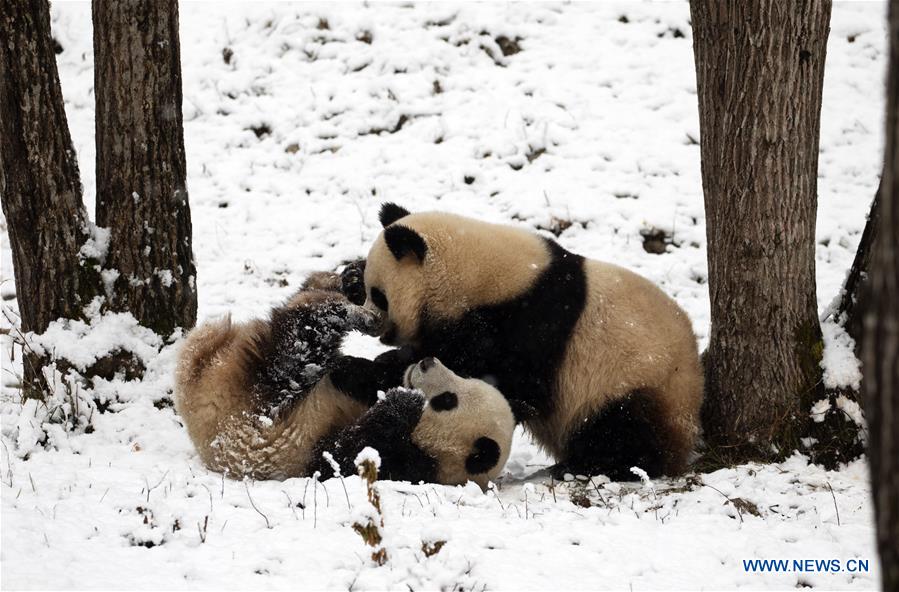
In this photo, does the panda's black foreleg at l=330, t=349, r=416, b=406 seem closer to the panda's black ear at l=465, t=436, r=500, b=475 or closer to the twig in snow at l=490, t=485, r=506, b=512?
the panda's black ear at l=465, t=436, r=500, b=475

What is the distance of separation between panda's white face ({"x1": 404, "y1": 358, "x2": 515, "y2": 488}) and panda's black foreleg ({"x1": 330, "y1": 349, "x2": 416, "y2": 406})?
0.70 ft

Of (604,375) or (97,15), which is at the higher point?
(97,15)

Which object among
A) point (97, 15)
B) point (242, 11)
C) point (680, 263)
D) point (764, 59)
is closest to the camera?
point (764, 59)

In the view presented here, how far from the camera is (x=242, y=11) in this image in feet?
38.4

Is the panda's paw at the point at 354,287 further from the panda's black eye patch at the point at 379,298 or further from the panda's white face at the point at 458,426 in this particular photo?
the panda's white face at the point at 458,426

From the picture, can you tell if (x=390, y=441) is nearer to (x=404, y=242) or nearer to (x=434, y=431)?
(x=434, y=431)

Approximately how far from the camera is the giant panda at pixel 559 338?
16.2 feet

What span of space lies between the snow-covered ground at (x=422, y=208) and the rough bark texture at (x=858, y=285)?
130mm

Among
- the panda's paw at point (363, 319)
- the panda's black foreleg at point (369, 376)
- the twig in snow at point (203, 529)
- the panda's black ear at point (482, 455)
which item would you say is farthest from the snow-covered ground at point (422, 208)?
the panda's paw at point (363, 319)

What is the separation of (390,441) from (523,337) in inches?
38.3

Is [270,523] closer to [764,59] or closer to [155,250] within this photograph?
[155,250]

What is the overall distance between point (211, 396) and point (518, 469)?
81.7 inches

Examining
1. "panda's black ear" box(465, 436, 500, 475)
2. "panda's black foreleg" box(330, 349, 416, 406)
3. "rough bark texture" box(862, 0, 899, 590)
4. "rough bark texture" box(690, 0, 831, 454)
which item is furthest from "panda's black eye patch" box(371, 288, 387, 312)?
"rough bark texture" box(862, 0, 899, 590)

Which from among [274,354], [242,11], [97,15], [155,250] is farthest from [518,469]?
[242,11]
